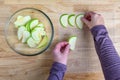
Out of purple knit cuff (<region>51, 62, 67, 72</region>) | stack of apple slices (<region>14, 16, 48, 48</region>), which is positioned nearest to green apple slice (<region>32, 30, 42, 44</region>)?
stack of apple slices (<region>14, 16, 48, 48</region>)

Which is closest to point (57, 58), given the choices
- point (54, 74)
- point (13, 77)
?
point (54, 74)

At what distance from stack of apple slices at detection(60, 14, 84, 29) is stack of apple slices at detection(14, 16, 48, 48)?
81 mm

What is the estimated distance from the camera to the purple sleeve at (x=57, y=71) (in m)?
0.91

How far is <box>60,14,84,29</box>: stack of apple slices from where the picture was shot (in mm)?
941

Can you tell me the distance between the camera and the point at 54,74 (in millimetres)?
909

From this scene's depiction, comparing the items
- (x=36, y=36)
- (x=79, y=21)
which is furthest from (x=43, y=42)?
(x=79, y=21)

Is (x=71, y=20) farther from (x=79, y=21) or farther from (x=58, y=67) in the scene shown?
(x=58, y=67)

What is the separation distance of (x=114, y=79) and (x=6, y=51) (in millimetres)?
395

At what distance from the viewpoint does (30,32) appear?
0.91m

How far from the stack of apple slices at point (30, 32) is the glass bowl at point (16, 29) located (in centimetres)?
2

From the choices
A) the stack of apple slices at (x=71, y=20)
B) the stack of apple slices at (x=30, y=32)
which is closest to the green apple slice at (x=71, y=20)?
the stack of apple slices at (x=71, y=20)

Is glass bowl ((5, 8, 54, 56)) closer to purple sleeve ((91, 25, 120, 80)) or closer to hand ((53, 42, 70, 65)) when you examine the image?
hand ((53, 42, 70, 65))

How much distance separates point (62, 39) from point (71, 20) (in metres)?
0.08

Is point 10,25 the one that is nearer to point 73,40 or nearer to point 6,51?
point 6,51
